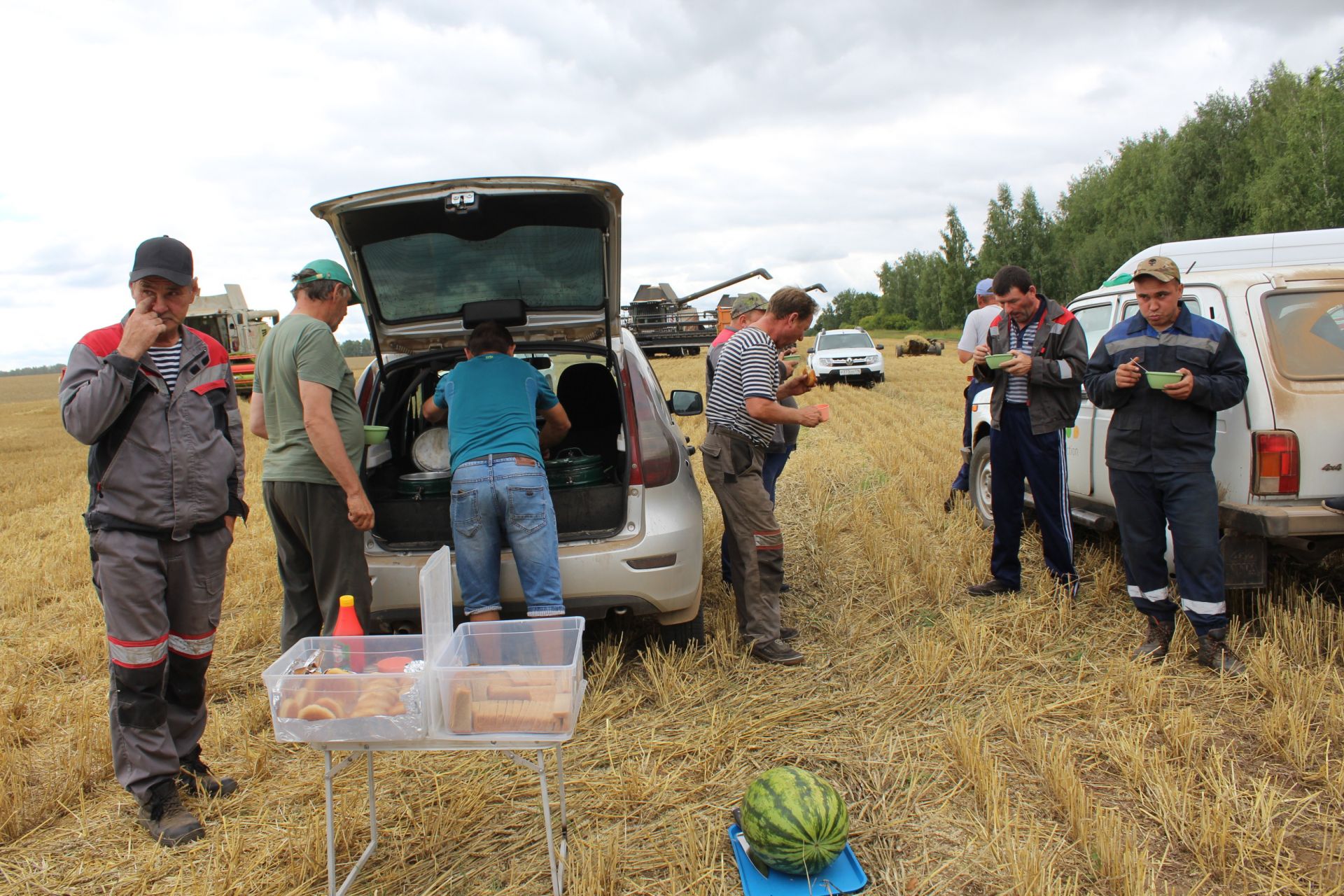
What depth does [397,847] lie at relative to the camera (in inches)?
116

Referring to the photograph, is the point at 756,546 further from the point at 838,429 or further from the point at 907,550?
the point at 838,429

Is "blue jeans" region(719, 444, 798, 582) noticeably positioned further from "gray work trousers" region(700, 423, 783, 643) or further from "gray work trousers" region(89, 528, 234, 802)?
"gray work trousers" region(89, 528, 234, 802)

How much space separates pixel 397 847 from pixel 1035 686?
2.76 metres

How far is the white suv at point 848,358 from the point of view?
2203 cm

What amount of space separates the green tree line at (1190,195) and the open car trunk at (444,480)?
22.5m

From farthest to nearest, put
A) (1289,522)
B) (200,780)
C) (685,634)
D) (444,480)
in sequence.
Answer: (685,634)
(444,480)
(1289,522)
(200,780)

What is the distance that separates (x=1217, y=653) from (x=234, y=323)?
86.3ft

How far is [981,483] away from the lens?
7086 mm

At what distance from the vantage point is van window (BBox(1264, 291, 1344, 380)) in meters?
4.15

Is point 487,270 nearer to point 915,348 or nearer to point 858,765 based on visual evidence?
point 858,765

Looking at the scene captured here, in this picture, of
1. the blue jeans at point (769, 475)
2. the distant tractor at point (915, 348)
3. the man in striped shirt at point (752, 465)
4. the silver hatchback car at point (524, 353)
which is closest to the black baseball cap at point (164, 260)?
the silver hatchback car at point (524, 353)

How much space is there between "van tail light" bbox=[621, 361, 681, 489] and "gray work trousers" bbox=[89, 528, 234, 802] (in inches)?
69.1

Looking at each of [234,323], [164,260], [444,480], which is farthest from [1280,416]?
[234,323]

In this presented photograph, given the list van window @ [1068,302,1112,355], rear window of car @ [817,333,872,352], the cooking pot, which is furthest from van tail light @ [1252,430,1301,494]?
rear window of car @ [817,333,872,352]
